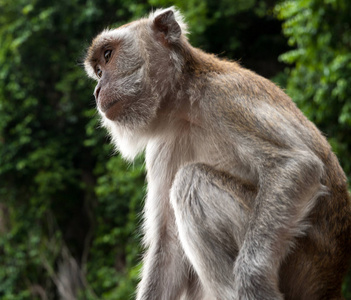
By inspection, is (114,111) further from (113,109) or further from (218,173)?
(218,173)

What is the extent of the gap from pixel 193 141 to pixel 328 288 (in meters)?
1.60

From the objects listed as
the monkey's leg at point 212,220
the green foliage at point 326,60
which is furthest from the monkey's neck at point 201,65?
the green foliage at point 326,60

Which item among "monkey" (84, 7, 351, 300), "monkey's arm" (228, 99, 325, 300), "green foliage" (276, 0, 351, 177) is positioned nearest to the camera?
"monkey's arm" (228, 99, 325, 300)

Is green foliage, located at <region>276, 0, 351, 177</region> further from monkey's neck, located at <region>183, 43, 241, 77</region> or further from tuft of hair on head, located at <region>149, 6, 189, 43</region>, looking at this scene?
tuft of hair on head, located at <region>149, 6, 189, 43</region>

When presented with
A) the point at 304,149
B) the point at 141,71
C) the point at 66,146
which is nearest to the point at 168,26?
the point at 141,71

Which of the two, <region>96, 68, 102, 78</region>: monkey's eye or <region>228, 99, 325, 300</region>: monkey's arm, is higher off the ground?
<region>96, 68, 102, 78</region>: monkey's eye

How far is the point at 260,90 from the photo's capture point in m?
4.13

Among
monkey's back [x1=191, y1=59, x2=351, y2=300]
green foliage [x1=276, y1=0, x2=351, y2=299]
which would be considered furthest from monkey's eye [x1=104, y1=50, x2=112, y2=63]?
green foliage [x1=276, y1=0, x2=351, y2=299]

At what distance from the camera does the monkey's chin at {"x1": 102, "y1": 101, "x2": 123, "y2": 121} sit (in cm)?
441

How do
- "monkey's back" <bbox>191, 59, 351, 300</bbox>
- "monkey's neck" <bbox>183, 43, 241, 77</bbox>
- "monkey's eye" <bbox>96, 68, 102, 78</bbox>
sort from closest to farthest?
→ "monkey's back" <bbox>191, 59, 351, 300</bbox> < "monkey's neck" <bbox>183, 43, 241, 77</bbox> < "monkey's eye" <bbox>96, 68, 102, 78</bbox>

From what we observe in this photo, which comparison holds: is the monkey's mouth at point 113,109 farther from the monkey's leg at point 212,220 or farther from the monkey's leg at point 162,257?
the monkey's leg at point 212,220

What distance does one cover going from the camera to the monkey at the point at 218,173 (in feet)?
12.0

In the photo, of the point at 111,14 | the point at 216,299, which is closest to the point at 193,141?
the point at 216,299

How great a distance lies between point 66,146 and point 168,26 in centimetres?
1384
